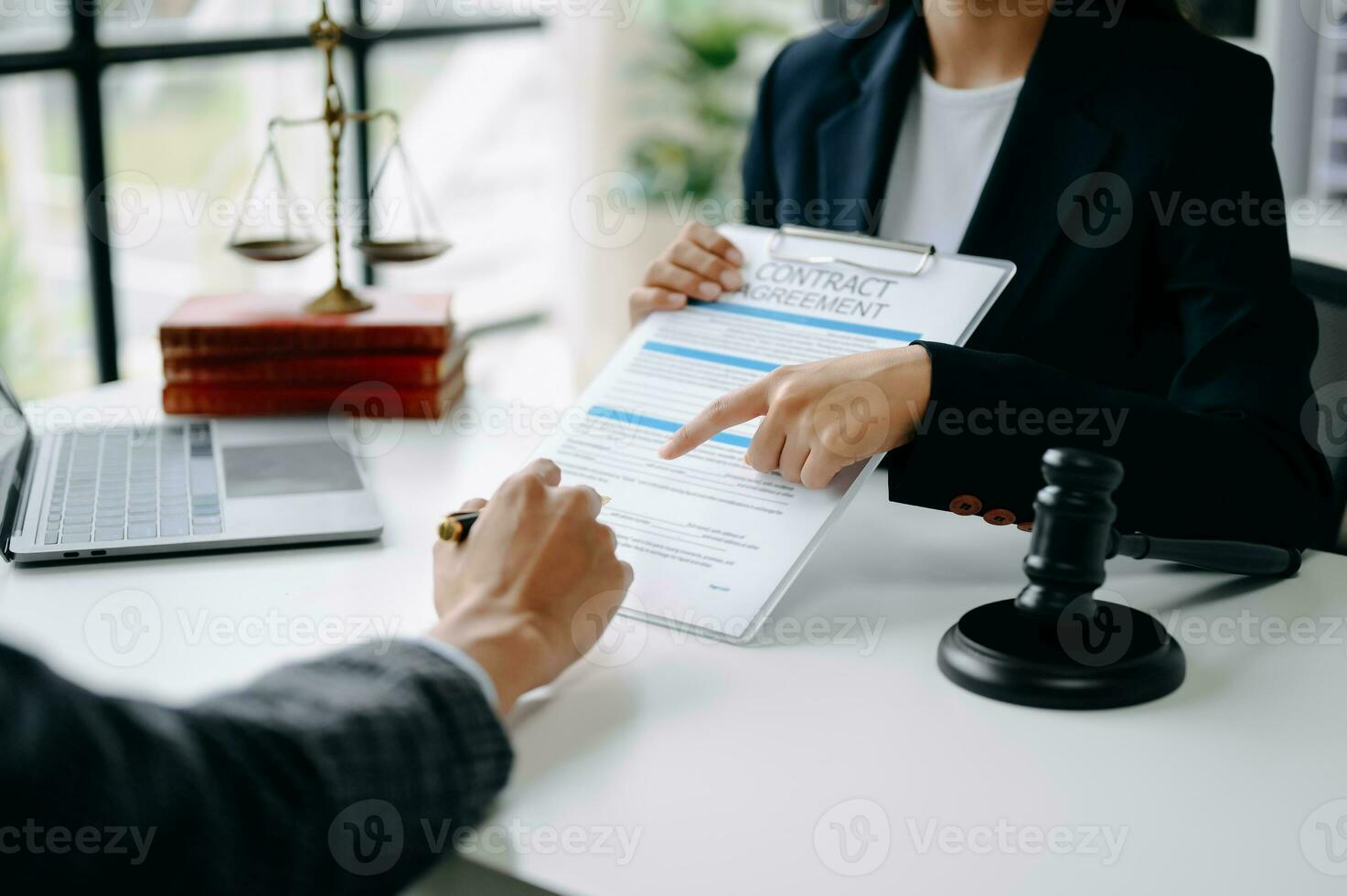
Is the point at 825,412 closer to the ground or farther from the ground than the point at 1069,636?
farther from the ground

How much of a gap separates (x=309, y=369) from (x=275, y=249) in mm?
217

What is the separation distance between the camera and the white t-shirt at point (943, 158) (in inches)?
61.4

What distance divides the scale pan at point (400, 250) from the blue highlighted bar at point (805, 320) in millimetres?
487

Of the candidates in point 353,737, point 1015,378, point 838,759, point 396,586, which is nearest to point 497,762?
point 353,737

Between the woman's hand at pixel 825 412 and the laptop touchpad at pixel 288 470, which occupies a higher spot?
the woman's hand at pixel 825 412

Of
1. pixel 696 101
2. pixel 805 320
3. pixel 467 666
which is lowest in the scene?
pixel 467 666

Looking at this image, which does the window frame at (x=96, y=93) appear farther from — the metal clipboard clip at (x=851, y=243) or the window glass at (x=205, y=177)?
the metal clipboard clip at (x=851, y=243)

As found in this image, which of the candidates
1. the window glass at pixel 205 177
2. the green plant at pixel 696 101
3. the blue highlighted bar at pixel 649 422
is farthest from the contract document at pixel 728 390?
the green plant at pixel 696 101

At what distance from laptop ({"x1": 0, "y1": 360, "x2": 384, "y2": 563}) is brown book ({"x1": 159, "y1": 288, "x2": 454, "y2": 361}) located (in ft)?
0.32

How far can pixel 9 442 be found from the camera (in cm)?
133

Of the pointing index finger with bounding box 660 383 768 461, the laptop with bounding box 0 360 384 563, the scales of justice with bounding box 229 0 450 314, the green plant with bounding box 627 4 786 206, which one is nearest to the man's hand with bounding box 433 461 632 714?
the pointing index finger with bounding box 660 383 768 461

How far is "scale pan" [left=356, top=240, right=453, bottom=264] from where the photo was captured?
1670 millimetres

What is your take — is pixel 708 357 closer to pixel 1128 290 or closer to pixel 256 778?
pixel 1128 290

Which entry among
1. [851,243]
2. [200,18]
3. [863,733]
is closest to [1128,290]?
[851,243]
